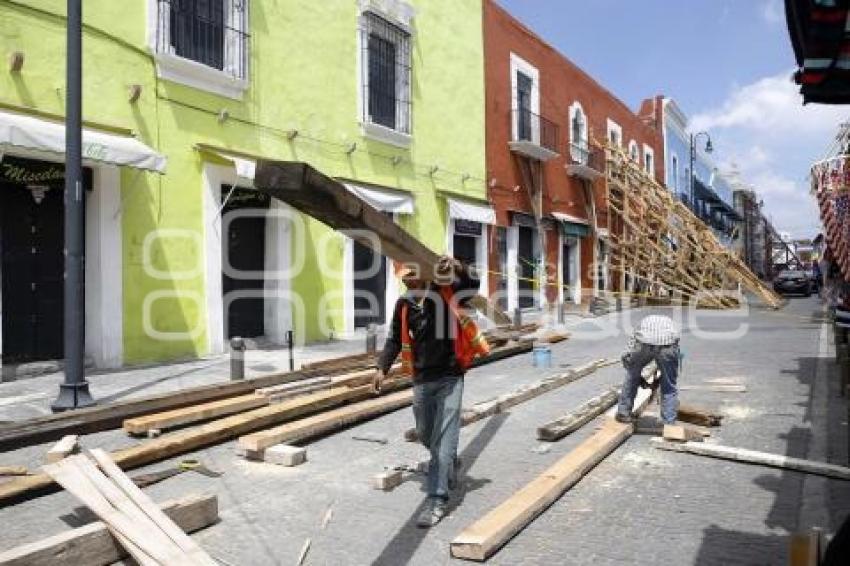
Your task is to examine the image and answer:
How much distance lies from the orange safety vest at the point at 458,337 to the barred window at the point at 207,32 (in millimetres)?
7529

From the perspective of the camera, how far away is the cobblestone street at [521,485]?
4.27m

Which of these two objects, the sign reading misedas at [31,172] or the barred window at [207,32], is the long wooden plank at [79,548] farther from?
the barred window at [207,32]

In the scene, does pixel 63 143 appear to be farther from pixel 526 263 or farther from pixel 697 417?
pixel 526 263

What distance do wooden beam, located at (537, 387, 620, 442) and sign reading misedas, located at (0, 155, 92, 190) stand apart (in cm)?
697

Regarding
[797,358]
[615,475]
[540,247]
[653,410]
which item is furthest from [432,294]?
[540,247]

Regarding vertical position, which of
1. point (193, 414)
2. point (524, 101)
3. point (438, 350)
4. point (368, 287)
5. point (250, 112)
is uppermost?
point (524, 101)

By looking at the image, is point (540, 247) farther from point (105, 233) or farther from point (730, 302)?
point (105, 233)

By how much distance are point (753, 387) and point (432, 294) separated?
20.3ft

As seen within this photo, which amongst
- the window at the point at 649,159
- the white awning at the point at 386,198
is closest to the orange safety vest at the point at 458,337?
the white awning at the point at 386,198

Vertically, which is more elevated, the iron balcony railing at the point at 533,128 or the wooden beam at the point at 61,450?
the iron balcony railing at the point at 533,128

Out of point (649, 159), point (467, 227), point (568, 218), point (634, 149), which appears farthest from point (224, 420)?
point (649, 159)

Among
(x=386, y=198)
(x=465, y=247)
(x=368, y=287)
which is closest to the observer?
(x=386, y=198)

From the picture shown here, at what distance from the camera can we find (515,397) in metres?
8.50

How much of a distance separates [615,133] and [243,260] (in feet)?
72.0
